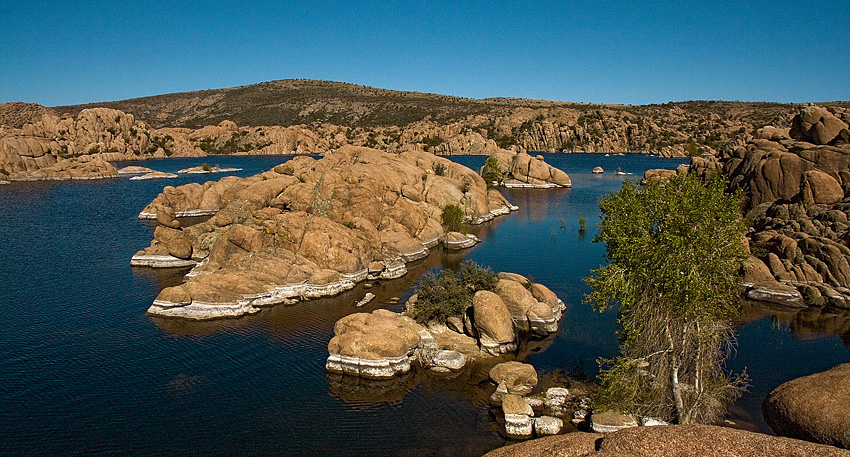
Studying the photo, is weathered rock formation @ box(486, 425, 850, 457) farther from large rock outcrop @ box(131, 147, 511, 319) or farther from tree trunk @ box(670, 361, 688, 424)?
A: large rock outcrop @ box(131, 147, 511, 319)

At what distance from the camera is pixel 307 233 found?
39.8 meters

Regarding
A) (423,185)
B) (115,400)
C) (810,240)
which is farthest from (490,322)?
(423,185)

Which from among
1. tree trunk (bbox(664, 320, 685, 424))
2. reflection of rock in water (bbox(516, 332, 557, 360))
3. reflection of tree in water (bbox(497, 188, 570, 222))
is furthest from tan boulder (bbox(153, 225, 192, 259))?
reflection of tree in water (bbox(497, 188, 570, 222))

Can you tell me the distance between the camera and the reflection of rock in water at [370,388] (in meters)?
23.4

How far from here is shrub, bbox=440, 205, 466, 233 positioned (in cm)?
5512

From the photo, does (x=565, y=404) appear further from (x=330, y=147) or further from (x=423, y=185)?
(x=330, y=147)

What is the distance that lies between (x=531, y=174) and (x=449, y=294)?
73127 mm

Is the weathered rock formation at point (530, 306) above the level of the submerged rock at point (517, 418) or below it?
Answer: above

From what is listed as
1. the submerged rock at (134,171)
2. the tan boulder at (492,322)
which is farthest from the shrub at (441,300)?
the submerged rock at (134,171)

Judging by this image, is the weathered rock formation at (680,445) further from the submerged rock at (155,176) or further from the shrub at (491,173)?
the submerged rock at (155,176)

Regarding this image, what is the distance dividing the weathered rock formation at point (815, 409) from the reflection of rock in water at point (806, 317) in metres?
15.6

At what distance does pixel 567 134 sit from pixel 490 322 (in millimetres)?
175016

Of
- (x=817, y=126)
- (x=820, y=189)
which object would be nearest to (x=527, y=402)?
(x=820, y=189)

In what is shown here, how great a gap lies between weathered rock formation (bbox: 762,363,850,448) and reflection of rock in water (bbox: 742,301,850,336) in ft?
51.1
